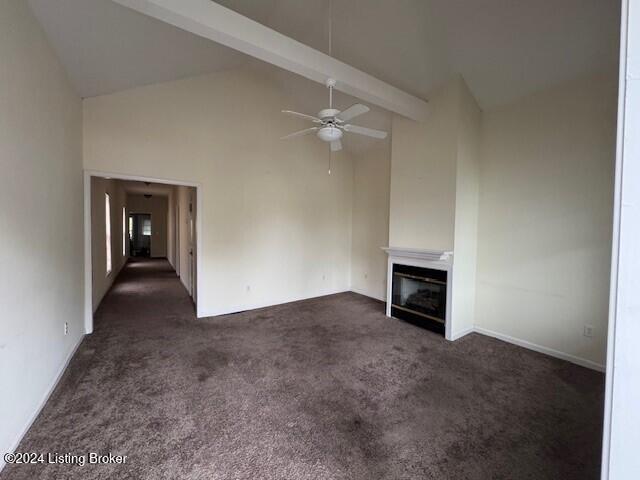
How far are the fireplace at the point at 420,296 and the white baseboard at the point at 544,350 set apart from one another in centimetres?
67

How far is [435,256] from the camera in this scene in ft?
12.3

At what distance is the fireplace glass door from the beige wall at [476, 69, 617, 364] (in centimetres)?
62

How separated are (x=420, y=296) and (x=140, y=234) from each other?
44.0ft

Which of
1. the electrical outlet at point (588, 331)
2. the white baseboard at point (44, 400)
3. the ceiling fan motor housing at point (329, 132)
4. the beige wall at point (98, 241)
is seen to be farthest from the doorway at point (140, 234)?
the electrical outlet at point (588, 331)

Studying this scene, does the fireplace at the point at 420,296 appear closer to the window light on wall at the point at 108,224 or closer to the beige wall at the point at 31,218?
the beige wall at the point at 31,218

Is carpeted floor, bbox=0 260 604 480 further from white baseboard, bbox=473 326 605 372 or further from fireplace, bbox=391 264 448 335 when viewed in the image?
fireplace, bbox=391 264 448 335

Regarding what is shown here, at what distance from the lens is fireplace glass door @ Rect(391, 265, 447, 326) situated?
12.6 ft

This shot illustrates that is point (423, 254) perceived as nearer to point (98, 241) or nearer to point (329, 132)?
point (329, 132)

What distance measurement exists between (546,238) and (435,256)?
125 centimetres

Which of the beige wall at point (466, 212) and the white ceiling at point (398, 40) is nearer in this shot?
the white ceiling at point (398, 40)

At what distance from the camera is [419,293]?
14.0 ft

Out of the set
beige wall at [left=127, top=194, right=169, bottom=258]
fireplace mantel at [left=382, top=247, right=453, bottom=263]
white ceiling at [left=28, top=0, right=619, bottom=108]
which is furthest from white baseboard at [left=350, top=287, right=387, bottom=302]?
beige wall at [left=127, top=194, right=169, bottom=258]

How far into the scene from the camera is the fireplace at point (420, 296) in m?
3.84

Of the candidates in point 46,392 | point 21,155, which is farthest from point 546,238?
point 46,392
